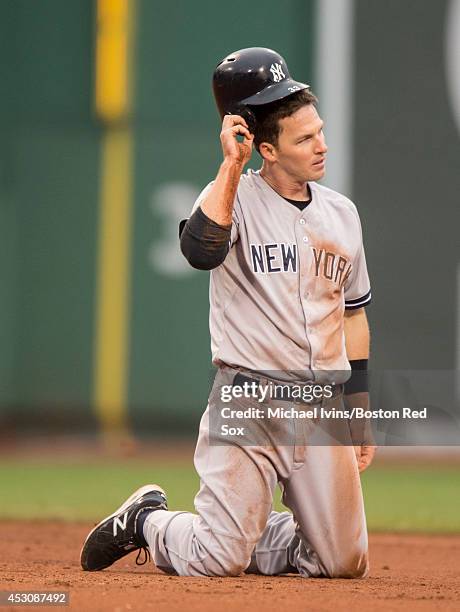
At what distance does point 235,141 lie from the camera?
368cm

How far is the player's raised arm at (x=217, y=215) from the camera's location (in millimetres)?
3646

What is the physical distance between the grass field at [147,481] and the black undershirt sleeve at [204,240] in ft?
9.51

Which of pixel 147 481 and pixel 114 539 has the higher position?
pixel 114 539

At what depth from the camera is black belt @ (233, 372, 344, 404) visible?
3828 millimetres

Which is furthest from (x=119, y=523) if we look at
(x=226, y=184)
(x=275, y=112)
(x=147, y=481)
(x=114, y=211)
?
(x=114, y=211)

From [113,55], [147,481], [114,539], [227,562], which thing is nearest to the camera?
[227,562]

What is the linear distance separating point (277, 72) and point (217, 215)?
59cm

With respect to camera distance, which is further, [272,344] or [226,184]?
[272,344]

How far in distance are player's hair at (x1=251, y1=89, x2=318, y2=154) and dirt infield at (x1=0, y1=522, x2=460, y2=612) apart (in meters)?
1.41

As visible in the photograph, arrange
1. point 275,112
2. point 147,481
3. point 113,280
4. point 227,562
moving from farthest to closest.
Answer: point 113,280 < point 147,481 < point 275,112 < point 227,562

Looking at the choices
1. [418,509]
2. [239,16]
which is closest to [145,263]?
[239,16]

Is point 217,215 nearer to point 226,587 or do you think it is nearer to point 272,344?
point 272,344

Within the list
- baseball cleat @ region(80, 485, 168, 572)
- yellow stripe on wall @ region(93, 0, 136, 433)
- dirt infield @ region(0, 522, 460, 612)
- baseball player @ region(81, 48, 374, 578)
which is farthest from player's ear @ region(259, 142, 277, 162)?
yellow stripe on wall @ region(93, 0, 136, 433)

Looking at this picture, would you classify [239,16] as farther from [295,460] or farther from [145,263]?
[295,460]
